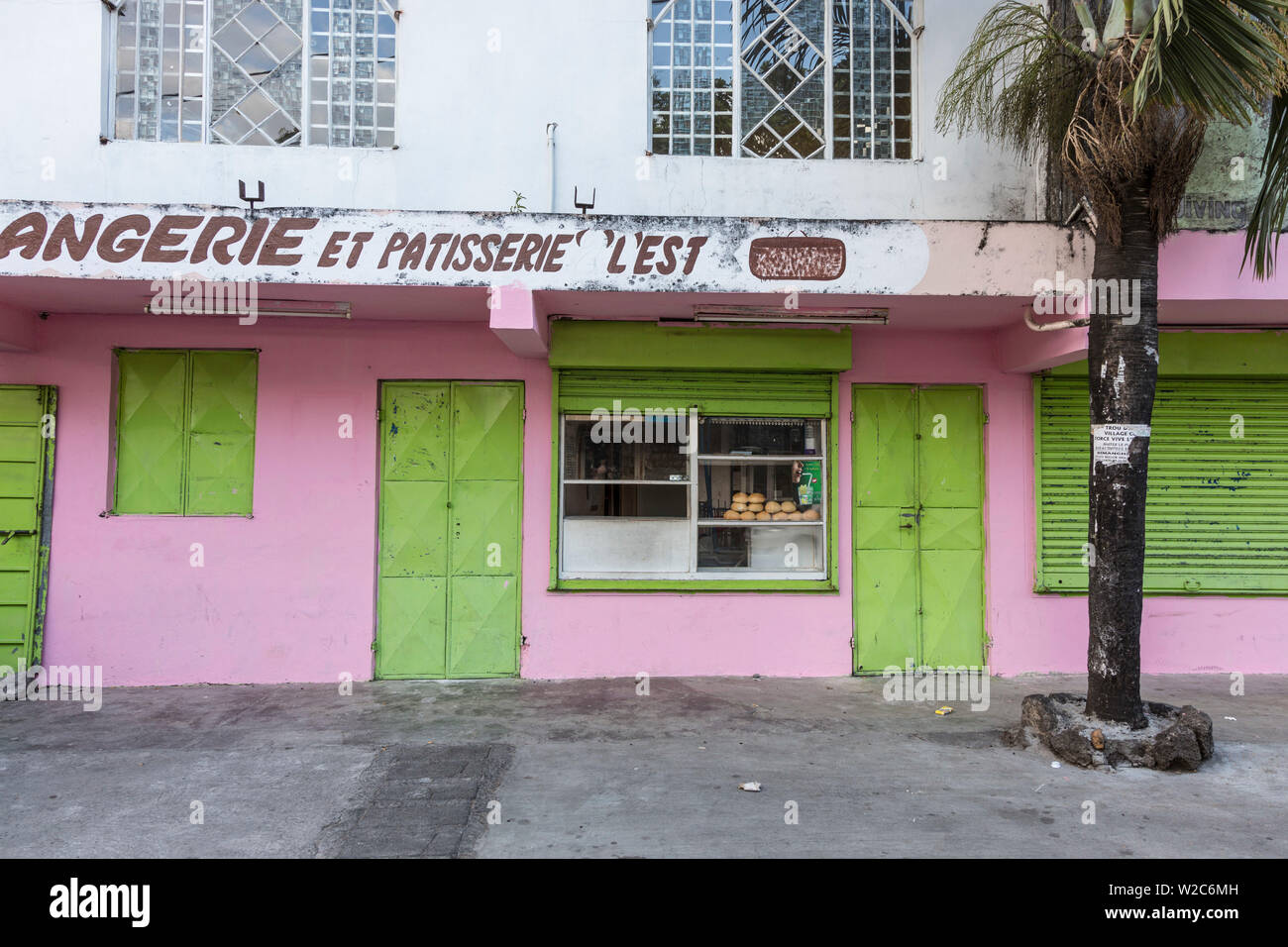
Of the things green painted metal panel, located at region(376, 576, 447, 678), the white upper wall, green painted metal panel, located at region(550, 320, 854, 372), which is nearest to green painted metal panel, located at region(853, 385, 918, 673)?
green painted metal panel, located at region(550, 320, 854, 372)

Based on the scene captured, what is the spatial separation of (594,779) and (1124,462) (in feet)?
12.5

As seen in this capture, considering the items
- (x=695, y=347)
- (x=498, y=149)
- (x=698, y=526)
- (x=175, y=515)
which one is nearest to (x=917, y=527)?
(x=698, y=526)

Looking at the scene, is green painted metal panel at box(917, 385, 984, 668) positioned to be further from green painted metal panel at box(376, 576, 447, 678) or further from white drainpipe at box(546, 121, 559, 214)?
green painted metal panel at box(376, 576, 447, 678)

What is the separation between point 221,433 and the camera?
268 inches

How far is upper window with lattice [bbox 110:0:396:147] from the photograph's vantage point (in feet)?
22.4

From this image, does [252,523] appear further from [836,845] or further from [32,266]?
[836,845]

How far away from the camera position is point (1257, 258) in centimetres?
538

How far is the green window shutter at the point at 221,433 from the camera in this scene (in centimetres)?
676

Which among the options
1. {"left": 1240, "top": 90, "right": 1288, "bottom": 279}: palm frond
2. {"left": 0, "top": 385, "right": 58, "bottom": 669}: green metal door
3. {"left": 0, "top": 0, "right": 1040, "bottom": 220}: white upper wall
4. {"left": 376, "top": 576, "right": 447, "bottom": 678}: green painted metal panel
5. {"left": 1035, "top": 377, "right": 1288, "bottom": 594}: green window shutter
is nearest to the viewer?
{"left": 1240, "top": 90, "right": 1288, "bottom": 279}: palm frond

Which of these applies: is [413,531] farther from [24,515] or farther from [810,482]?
[810,482]

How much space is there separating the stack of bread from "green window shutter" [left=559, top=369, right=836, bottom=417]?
77 centimetres

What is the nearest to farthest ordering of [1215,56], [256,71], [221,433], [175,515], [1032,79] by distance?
[1215,56], [1032,79], [175,515], [221,433], [256,71]

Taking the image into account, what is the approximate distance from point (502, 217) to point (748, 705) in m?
4.06
